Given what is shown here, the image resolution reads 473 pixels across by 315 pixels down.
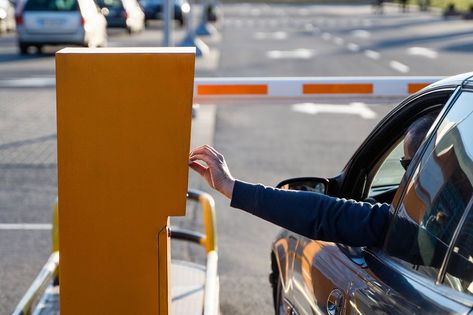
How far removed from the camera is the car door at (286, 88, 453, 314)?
3318 millimetres

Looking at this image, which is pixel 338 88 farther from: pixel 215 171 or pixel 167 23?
pixel 167 23

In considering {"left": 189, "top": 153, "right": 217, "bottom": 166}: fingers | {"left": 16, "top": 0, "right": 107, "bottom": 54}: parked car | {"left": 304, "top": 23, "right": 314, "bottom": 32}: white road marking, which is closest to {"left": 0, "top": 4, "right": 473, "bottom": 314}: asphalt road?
{"left": 16, "top": 0, "right": 107, "bottom": 54}: parked car

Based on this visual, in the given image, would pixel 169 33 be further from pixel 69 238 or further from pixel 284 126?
pixel 69 238

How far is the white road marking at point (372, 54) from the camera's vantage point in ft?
96.6

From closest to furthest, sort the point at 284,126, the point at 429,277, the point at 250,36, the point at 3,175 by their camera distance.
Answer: the point at 429,277
the point at 3,175
the point at 284,126
the point at 250,36

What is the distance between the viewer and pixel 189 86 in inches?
127

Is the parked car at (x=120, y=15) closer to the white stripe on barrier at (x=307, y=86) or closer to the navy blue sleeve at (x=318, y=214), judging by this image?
the white stripe on barrier at (x=307, y=86)

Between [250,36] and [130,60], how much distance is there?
1453 inches

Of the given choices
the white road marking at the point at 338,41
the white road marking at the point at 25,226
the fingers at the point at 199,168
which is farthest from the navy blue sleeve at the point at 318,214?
the white road marking at the point at 338,41

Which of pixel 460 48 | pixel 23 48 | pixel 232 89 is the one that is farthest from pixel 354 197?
pixel 460 48

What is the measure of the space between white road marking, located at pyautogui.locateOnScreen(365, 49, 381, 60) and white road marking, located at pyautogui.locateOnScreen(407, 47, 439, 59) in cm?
100

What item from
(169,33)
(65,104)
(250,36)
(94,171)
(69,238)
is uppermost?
(65,104)

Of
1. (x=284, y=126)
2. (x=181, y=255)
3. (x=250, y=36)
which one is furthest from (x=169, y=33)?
(x=250, y=36)

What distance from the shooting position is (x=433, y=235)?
2906 millimetres
